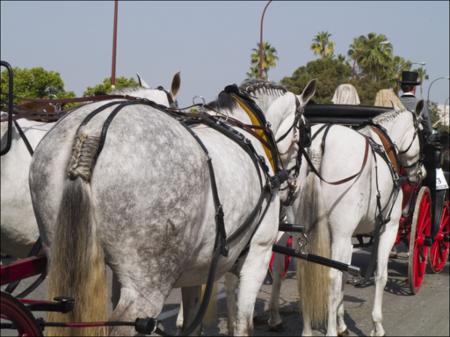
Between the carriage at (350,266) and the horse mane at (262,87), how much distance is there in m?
1.01

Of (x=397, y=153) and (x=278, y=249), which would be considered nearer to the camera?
(x=278, y=249)

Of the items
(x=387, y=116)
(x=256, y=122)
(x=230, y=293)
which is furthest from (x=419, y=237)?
(x=256, y=122)

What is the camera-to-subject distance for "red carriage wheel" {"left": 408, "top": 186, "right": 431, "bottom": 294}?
7.80 metres

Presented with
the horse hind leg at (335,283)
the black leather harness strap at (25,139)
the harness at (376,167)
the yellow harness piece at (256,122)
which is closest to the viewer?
the yellow harness piece at (256,122)

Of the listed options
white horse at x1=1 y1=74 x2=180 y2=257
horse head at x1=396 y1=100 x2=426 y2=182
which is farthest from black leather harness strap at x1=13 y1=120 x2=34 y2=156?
horse head at x1=396 y1=100 x2=426 y2=182

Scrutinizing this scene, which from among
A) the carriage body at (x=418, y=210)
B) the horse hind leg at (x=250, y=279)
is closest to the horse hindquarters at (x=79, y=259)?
the horse hind leg at (x=250, y=279)

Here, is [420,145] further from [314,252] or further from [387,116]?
[314,252]

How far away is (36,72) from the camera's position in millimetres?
28812

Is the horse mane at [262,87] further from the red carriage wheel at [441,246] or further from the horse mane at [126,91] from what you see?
the red carriage wheel at [441,246]

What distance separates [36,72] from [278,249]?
1038 inches

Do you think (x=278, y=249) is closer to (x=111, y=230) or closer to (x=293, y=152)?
(x=293, y=152)

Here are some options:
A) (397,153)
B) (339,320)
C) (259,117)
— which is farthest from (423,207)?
(259,117)

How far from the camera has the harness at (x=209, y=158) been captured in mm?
2822

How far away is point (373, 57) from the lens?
5344 centimetres
